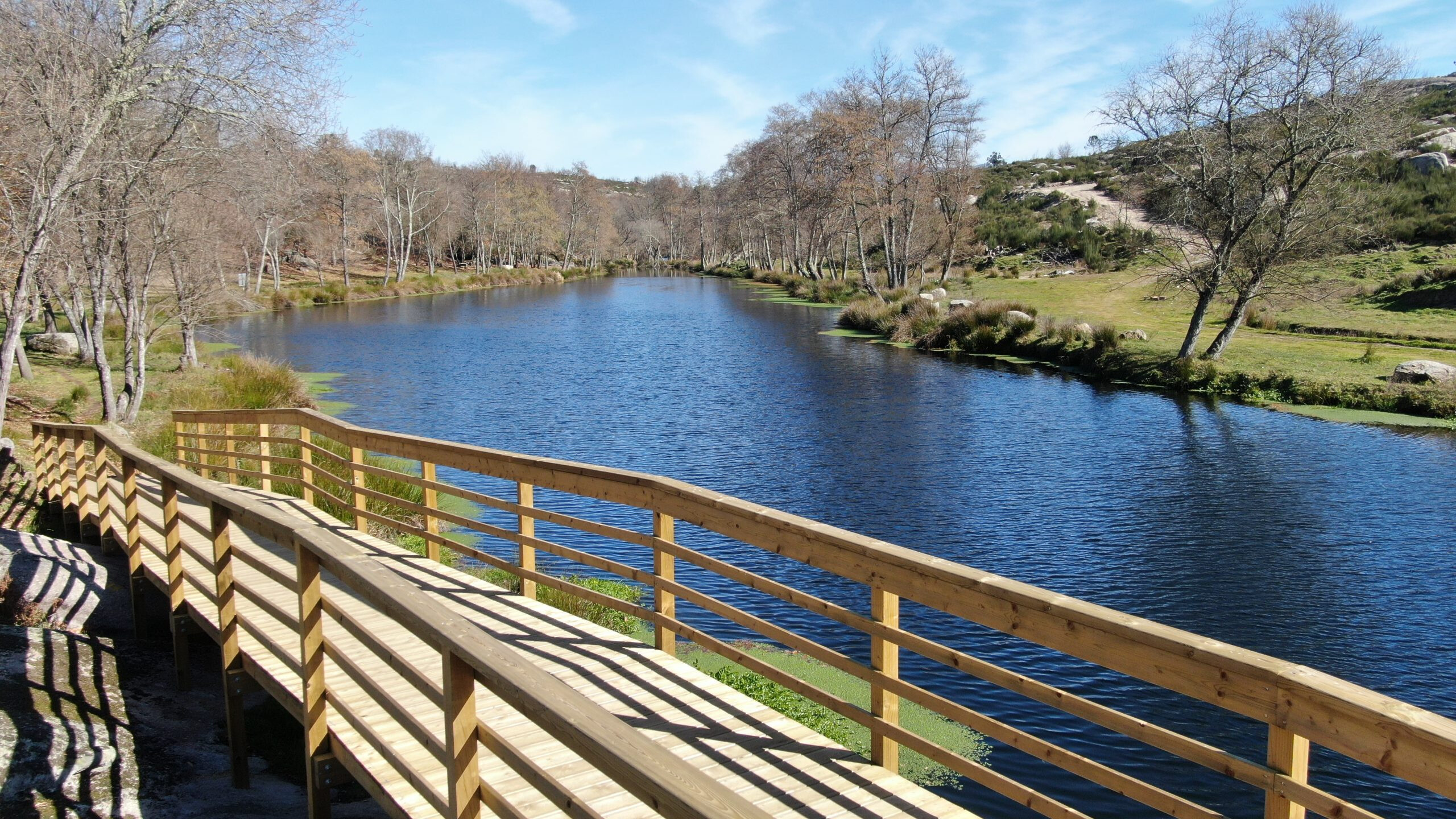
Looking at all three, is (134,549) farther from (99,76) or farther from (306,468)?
(99,76)

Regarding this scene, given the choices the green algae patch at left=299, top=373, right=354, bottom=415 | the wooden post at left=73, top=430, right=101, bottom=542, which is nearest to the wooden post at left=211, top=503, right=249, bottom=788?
the wooden post at left=73, top=430, right=101, bottom=542

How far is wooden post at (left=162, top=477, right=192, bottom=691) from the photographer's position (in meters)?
6.52

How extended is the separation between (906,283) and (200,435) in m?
44.3

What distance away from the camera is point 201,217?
2395 cm

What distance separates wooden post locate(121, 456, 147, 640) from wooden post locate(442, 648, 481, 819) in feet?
16.9

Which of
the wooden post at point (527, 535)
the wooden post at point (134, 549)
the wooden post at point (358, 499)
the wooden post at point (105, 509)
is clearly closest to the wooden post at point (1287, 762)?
the wooden post at point (527, 535)

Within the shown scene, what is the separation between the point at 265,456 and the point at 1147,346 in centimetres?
2556

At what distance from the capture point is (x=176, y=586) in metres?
6.71

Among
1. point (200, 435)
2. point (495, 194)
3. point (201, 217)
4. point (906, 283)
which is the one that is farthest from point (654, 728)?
point (495, 194)

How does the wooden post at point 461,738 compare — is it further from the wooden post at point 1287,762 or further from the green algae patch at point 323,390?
the green algae patch at point 323,390

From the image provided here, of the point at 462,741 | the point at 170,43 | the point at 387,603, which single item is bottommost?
the point at 462,741

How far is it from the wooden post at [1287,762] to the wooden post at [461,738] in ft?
7.68

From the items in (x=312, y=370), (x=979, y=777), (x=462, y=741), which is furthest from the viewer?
(x=312, y=370)

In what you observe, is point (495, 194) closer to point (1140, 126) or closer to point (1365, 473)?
point (1140, 126)
